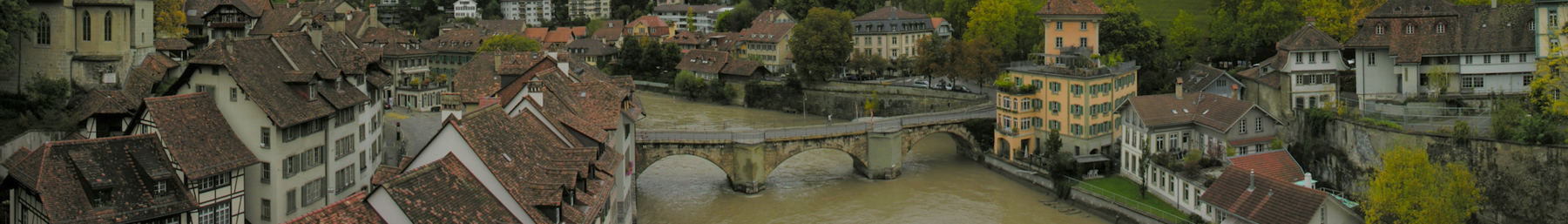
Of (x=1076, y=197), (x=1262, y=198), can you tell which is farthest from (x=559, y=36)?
(x=1262, y=198)

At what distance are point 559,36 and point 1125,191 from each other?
293 ft

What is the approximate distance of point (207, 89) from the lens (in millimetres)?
37312

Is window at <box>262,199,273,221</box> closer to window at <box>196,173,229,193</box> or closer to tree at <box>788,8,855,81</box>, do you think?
window at <box>196,173,229,193</box>

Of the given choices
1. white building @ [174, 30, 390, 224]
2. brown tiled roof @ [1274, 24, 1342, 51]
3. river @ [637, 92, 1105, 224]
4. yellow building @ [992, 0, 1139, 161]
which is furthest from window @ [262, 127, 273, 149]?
brown tiled roof @ [1274, 24, 1342, 51]

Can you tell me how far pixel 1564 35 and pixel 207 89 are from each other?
154 feet

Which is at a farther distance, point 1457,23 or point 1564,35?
point 1457,23

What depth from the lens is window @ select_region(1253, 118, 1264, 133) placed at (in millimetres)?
58094

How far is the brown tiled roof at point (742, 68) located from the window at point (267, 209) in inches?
2596

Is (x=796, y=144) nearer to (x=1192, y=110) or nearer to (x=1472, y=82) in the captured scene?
(x=1192, y=110)

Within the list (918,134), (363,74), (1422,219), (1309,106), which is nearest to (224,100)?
(363,74)

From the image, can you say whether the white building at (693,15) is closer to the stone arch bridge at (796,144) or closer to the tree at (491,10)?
the tree at (491,10)

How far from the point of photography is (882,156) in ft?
214

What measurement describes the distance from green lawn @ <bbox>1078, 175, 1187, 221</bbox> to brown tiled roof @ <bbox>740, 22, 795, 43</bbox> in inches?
2057

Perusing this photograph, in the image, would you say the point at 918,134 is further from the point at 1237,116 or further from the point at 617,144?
the point at 617,144
